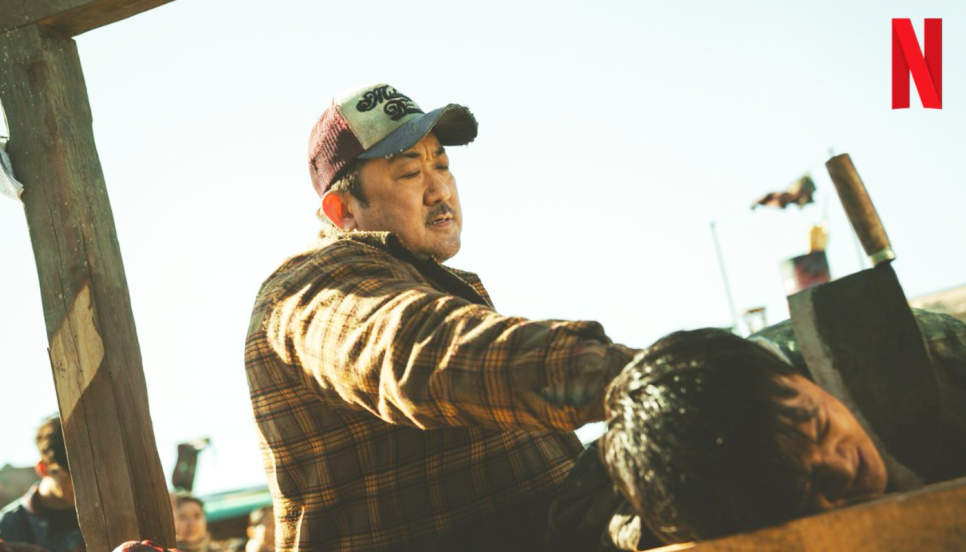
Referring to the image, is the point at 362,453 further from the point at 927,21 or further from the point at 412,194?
the point at 927,21

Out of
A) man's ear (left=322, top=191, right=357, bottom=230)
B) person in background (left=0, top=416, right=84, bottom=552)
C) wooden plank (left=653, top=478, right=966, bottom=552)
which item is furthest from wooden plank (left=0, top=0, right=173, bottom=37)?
person in background (left=0, top=416, right=84, bottom=552)

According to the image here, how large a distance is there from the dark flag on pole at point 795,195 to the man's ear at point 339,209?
49.9ft

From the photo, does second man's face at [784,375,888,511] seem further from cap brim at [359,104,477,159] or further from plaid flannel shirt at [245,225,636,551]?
cap brim at [359,104,477,159]

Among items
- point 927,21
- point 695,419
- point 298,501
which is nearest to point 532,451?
point 298,501

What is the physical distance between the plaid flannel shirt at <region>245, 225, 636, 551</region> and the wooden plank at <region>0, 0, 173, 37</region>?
3.38 ft

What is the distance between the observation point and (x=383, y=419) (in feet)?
6.30

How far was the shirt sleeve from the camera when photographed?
4.87ft

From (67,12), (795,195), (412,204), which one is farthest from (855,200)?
(795,195)

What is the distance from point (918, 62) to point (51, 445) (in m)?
4.67

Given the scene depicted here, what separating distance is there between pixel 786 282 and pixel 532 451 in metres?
11.4

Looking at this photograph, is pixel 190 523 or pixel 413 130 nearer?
pixel 413 130

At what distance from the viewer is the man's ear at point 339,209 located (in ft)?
9.26

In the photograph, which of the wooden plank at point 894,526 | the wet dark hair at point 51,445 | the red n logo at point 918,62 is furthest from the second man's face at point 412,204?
the wet dark hair at point 51,445

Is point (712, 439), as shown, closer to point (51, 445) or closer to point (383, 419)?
point (383, 419)
